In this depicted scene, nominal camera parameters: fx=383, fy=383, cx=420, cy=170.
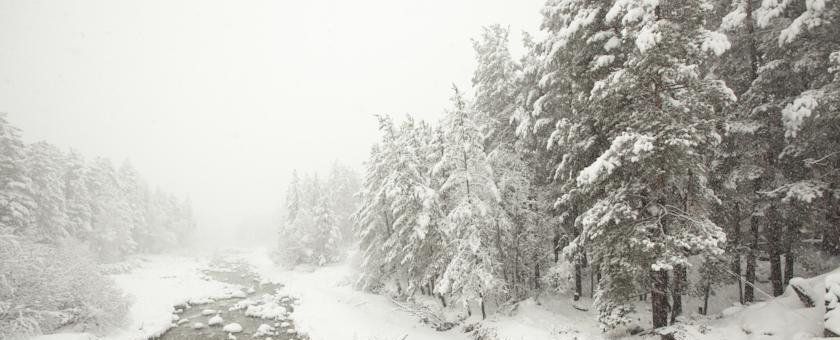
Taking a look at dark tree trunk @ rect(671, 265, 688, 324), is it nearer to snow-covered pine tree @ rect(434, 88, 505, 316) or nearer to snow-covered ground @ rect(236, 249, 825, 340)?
snow-covered ground @ rect(236, 249, 825, 340)

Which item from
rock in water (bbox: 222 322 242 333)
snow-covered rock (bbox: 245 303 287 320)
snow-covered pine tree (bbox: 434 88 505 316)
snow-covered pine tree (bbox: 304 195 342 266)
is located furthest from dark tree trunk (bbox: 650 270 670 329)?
snow-covered pine tree (bbox: 304 195 342 266)

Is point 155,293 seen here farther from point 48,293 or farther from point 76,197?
point 76,197

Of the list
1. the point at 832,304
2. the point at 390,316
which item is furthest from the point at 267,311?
the point at 832,304

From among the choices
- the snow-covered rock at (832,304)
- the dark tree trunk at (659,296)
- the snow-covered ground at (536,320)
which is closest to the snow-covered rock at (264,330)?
the snow-covered ground at (536,320)

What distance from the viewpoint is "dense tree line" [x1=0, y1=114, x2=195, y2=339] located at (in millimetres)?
19006

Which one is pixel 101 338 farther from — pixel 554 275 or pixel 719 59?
pixel 719 59

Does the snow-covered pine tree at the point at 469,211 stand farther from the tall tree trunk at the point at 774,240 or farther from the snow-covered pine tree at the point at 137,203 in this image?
the snow-covered pine tree at the point at 137,203

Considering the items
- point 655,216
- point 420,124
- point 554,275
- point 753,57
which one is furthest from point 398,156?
point 753,57

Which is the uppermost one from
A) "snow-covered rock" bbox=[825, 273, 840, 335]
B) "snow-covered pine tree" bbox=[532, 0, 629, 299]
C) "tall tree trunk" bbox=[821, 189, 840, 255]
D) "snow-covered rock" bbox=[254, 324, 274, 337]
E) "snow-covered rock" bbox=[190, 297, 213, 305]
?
"snow-covered pine tree" bbox=[532, 0, 629, 299]

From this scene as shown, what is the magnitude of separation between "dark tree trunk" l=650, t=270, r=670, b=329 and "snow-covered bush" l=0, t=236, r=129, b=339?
26028mm

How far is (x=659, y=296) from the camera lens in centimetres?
1186

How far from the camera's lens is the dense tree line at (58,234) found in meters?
19.0

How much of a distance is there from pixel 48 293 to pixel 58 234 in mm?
17704

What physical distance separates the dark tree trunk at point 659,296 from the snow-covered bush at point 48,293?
2603cm
